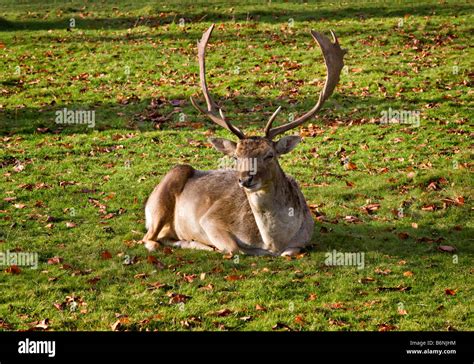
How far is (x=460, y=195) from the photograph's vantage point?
12758 mm

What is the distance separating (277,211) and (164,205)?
2.09m

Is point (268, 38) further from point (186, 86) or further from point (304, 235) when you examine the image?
point (304, 235)

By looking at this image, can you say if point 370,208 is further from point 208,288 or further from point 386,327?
point 386,327

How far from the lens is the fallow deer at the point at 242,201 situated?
9750 millimetres

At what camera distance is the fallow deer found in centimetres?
975

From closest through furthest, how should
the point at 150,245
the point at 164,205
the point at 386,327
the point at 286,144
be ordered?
1. the point at 386,327
2. the point at 286,144
3. the point at 150,245
4. the point at 164,205

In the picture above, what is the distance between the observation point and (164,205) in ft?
37.6

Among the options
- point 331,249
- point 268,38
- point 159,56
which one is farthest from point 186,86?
point 331,249

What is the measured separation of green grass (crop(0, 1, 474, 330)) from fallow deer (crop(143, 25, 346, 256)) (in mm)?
354

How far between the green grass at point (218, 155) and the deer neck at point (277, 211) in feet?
1.29

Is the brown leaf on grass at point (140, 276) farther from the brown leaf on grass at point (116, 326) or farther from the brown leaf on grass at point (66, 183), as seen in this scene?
the brown leaf on grass at point (66, 183)

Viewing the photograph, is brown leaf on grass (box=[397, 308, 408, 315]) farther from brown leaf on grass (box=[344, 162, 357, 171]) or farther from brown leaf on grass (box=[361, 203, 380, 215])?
brown leaf on grass (box=[344, 162, 357, 171])

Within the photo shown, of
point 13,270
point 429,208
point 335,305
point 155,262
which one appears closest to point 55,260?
point 13,270

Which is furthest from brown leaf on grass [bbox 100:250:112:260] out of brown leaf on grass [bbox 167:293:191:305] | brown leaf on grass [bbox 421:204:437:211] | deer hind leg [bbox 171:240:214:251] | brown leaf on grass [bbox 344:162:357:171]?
brown leaf on grass [bbox 344:162:357:171]
